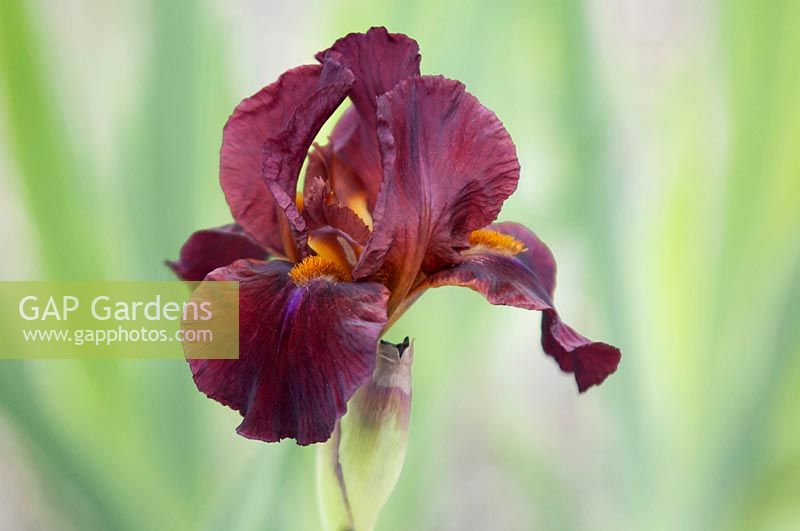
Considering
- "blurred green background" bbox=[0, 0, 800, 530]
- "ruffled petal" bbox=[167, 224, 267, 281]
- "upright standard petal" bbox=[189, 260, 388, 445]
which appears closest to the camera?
"upright standard petal" bbox=[189, 260, 388, 445]

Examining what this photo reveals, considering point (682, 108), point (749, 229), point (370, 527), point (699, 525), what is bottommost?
point (699, 525)

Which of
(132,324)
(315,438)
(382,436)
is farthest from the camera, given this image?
(132,324)

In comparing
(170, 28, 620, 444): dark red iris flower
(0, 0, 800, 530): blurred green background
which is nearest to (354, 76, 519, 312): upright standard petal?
(170, 28, 620, 444): dark red iris flower

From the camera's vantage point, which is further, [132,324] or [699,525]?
[699,525]

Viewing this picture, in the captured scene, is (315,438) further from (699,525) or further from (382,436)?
(699,525)

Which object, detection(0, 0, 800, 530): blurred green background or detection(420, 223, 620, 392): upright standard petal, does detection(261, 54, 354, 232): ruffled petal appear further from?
detection(0, 0, 800, 530): blurred green background

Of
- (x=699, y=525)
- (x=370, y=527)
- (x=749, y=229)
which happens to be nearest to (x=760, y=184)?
(x=749, y=229)

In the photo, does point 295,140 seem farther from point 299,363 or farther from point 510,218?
point 510,218

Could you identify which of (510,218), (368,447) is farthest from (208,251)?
(510,218)
